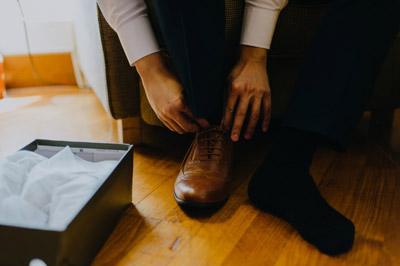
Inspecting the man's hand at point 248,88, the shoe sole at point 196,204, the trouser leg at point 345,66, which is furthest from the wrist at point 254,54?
the shoe sole at point 196,204

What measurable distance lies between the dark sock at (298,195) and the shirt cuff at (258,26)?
6.5 inches

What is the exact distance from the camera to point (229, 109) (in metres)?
0.66

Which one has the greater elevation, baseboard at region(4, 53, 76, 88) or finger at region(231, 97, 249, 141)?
finger at region(231, 97, 249, 141)

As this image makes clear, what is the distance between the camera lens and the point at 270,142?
103 centimetres

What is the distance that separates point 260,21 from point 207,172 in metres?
0.30

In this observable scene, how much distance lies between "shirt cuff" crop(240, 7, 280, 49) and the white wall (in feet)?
3.64

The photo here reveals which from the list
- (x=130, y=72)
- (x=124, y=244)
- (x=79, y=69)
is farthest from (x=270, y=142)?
(x=79, y=69)

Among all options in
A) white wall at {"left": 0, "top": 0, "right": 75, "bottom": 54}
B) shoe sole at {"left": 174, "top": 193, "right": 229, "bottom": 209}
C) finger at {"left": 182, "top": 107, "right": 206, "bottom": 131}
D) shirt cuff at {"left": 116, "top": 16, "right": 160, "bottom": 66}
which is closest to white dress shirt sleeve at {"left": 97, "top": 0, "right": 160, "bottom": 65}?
shirt cuff at {"left": 116, "top": 16, "right": 160, "bottom": 66}

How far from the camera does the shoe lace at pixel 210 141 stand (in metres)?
0.73

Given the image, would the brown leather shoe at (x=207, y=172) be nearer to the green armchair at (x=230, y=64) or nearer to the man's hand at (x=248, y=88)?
the man's hand at (x=248, y=88)

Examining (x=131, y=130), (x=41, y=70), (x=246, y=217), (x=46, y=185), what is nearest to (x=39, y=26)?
(x=41, y=70)

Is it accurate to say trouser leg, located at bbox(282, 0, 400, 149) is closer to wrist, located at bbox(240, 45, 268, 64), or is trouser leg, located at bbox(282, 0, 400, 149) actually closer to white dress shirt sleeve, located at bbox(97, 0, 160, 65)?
wrist, located at bbox(240, 45, 268, 64)

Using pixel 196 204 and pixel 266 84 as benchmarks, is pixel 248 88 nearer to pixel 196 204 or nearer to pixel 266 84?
pixel 266 84

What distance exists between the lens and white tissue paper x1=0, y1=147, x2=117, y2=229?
51cm
